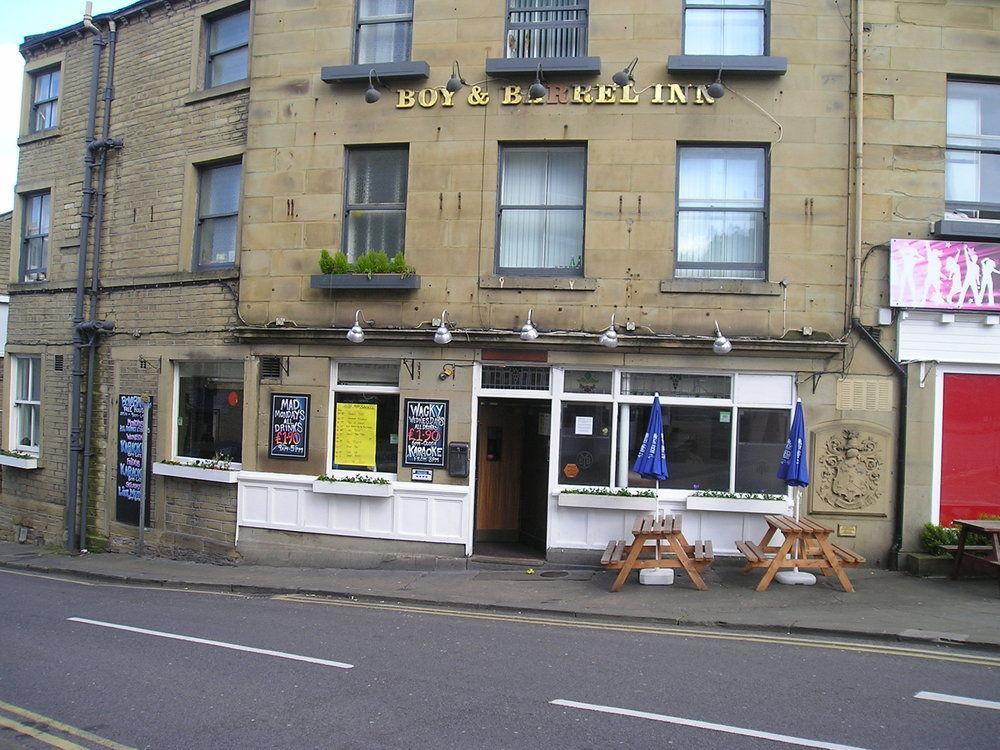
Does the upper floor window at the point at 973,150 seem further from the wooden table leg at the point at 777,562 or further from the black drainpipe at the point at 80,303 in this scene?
the black drainpipe at the point at 80,303

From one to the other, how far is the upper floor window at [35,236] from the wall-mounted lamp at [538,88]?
36.3 feet

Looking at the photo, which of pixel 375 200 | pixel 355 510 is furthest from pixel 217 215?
pixel 355 510

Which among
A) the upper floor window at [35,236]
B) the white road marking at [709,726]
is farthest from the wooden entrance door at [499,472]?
the upper floor window at [35,236]

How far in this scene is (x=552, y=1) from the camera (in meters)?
12.3

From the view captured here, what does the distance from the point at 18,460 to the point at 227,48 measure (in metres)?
9.35

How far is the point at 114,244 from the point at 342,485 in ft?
23.3

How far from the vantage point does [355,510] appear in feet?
40.4

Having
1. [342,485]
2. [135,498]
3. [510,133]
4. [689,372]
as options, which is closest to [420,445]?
[342,485]

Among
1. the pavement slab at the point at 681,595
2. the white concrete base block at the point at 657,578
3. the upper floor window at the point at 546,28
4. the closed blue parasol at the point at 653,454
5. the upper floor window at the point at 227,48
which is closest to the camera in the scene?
the pavement slab at the point at 681,595

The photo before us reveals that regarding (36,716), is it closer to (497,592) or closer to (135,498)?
(497,592)

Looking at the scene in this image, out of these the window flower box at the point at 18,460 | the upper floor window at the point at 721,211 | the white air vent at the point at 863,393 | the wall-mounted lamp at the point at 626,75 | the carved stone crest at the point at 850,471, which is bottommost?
the window flower box at the point at 18,460

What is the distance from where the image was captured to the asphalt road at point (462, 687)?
5.51 metres

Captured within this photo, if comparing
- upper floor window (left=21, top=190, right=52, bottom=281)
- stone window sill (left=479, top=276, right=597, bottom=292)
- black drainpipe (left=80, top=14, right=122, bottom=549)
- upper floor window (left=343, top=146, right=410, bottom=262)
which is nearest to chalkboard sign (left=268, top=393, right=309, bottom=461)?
upper floor window (left=343, top=146, right=410, bottom=262)

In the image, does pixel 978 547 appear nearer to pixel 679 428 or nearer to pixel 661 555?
pixel 679 428
